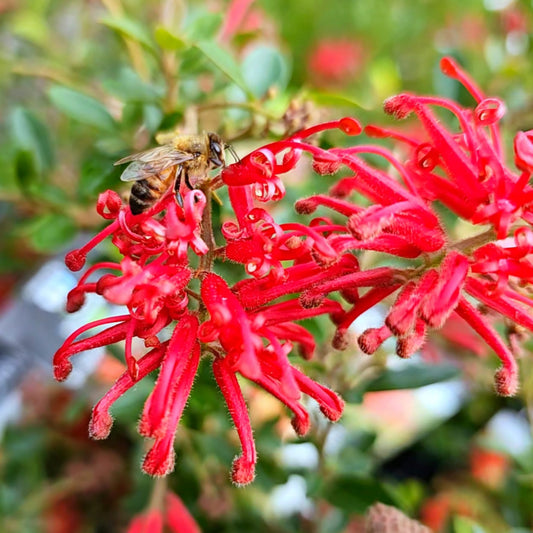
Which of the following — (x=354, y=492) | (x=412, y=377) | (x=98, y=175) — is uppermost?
(x=98, y=175)

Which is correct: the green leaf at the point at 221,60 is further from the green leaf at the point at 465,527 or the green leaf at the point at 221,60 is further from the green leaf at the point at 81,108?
the green leaf at the point at 465,527

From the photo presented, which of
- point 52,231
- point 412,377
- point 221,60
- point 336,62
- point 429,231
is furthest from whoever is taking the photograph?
point 336,62

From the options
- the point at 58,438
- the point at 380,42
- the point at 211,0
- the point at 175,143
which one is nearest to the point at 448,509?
the point at 58,438

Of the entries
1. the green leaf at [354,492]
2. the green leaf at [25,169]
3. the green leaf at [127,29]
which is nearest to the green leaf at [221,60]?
the green leaf at [127,29]

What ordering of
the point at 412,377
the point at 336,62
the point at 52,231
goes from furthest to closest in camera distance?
1. the point at 336,62
2. the point at 52,231
3. the point at 412,377

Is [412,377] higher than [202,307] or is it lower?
lower

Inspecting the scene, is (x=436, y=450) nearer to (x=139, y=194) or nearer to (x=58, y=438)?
(x=58, y=438)

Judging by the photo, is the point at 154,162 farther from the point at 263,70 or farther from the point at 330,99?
the point at 263,70

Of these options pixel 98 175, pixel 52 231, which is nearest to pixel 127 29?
pixel 98 175
